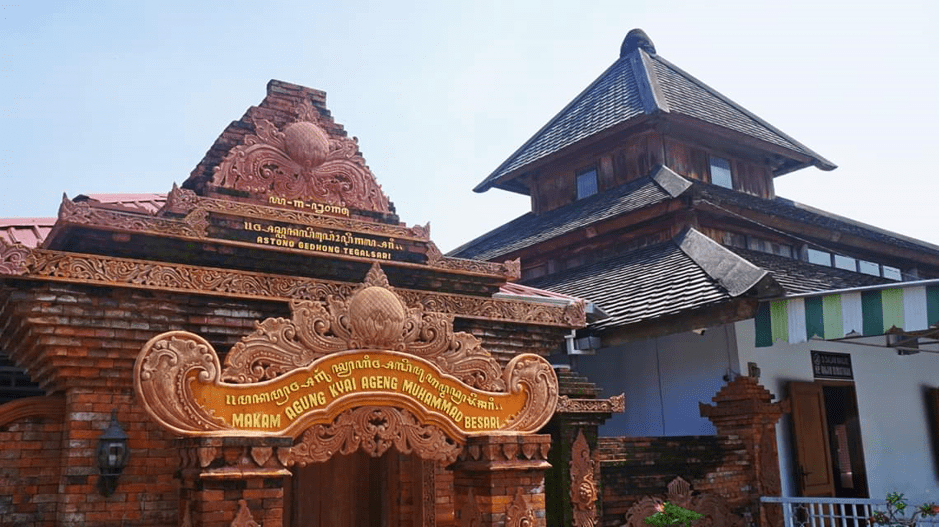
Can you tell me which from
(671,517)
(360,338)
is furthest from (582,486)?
(360,338)

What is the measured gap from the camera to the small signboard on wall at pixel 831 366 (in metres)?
12.2

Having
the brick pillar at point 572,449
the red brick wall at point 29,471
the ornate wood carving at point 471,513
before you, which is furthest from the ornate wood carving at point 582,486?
the red brick wall at point 29,471

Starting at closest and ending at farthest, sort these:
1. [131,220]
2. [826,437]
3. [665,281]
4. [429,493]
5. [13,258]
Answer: [13,258]
[131,220]
[429,493]
[665,281]
[826,437]

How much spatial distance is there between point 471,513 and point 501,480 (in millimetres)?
416

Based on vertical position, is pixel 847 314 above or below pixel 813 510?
above

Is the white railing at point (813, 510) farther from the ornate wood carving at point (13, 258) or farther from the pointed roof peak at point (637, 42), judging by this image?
the pointed roof peak at point (637, 42)

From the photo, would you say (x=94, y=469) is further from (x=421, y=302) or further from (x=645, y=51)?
(x=645, y=51)

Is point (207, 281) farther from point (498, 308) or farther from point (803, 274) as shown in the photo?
point (803, 274)

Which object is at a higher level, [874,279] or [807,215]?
[807,215]

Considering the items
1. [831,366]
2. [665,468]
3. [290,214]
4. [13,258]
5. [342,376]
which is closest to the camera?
[342,376]

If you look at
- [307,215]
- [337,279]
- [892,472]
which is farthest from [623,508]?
[892,472]

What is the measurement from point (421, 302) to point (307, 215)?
4.70 feet

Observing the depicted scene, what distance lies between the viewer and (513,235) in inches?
654

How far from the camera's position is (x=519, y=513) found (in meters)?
6.33
